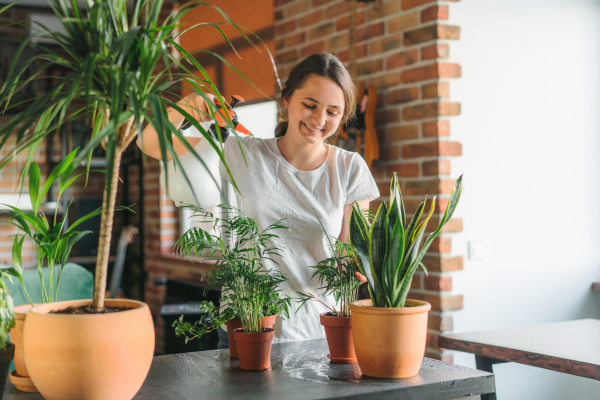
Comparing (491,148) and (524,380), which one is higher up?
(491,148)

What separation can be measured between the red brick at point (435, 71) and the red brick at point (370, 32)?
0.28 m

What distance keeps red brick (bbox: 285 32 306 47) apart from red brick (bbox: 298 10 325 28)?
5cm

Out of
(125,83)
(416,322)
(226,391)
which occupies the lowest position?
(226,391)

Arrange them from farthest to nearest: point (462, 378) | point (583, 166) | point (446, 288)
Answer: point (583, 166)
point (446, 288)
point (462, 378)

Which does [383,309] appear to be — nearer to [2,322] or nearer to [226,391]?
[226,391]

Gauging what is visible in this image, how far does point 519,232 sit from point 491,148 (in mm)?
386

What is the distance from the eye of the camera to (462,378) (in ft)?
3.51

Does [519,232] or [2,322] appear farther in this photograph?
[519,232]

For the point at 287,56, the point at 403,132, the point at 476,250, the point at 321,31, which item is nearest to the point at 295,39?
the point at 287,56

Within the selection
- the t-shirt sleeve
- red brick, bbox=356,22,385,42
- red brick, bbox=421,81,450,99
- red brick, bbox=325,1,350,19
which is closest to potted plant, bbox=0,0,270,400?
the t-shirt sleeve

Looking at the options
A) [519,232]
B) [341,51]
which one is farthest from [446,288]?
[341,51]

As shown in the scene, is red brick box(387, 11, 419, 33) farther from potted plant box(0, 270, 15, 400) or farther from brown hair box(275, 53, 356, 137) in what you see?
potted plant box(0, 270, 15, 400)

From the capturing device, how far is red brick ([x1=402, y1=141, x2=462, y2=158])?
225 cm

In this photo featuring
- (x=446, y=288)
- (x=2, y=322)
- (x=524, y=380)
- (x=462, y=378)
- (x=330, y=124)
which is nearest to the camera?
(x=2, y=322)
